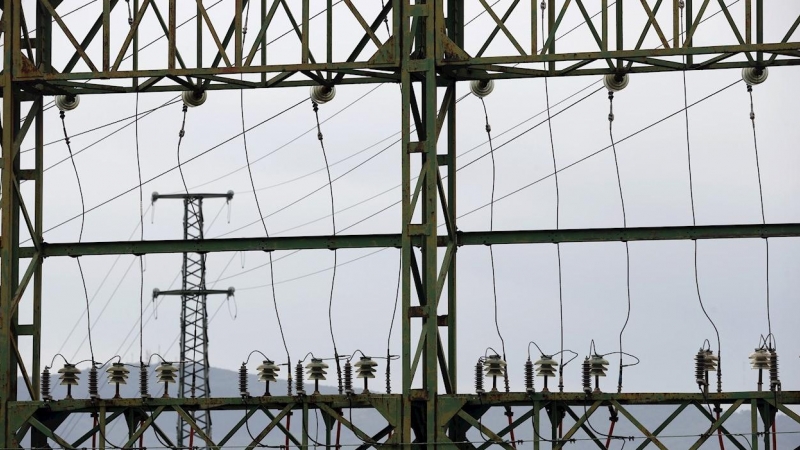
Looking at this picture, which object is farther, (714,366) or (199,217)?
(199,217)

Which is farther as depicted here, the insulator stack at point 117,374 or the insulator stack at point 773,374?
the insulator stack at point 117,374

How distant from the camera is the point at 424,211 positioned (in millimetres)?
23828

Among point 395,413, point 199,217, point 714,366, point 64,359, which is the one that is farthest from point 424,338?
point 199,217

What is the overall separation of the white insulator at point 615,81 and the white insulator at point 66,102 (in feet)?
29.7

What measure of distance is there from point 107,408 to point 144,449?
958 millimetres

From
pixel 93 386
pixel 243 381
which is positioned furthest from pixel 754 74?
pixel 93 386

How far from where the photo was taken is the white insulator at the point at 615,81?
82.7 feet

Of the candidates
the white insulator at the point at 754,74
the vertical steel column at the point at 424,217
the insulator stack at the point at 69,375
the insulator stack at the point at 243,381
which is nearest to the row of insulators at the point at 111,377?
the insulator stack at the point at 69,375

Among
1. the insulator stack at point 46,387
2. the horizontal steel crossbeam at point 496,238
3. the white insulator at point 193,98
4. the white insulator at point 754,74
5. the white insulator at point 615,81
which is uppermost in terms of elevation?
the white insulator at point 754,74

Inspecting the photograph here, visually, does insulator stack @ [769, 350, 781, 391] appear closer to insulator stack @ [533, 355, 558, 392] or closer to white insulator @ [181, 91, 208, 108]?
insulator stack @ [533, 355, 558, 392]

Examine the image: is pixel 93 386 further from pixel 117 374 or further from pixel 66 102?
pixel 66 102

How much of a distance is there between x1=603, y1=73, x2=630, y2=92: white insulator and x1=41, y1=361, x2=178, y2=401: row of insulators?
8.48 meters

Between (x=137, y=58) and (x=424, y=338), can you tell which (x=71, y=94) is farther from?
(x=424, y=338)

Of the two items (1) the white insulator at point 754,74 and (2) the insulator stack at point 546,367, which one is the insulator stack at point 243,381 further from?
(1) the white insulator at point 754,74
